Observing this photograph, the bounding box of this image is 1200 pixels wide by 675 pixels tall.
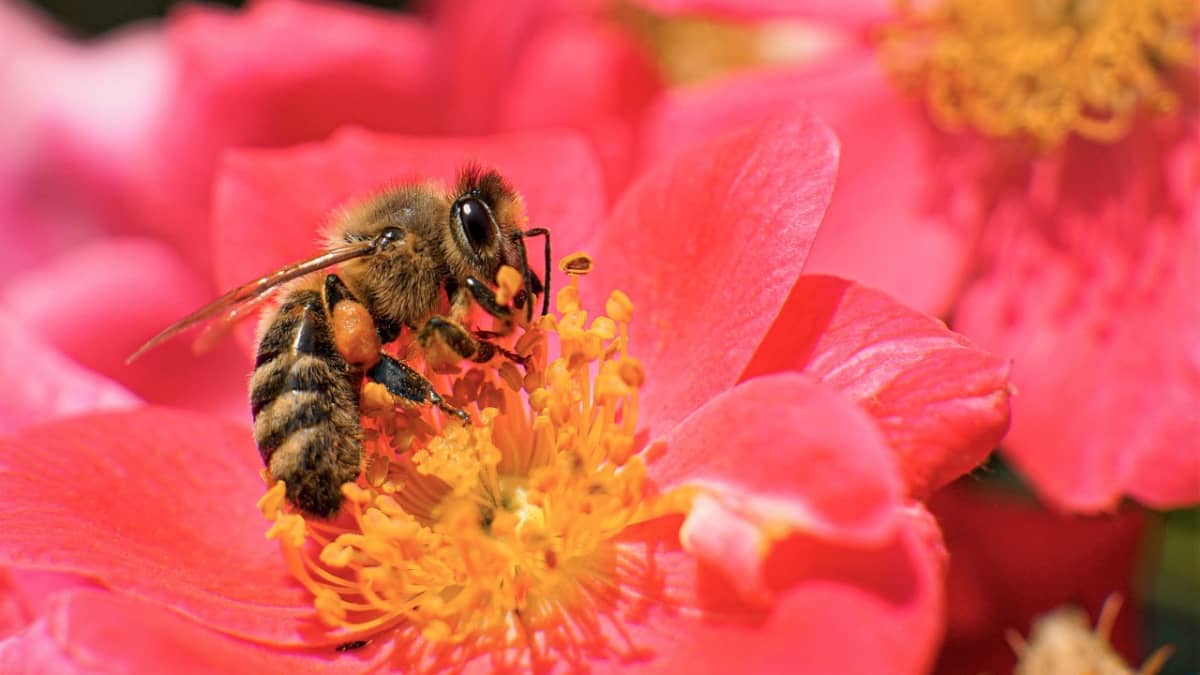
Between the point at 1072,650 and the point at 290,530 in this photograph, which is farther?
the point at 1072,650

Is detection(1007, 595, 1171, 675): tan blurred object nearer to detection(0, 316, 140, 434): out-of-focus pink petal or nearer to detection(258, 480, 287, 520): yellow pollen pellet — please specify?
detection(258, 480, 287, 520): yellow pollen pellet

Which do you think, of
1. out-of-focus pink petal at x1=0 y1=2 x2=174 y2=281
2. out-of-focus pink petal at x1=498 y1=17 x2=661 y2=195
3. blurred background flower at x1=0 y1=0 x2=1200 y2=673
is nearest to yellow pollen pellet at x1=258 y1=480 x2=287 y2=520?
blurred background flower at x1=0 y1=0 x2=1200 y2=673

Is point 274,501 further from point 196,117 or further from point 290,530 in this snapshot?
point 196,117

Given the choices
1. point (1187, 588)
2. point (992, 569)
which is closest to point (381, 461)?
point (992, 569)

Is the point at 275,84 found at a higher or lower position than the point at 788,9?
lower

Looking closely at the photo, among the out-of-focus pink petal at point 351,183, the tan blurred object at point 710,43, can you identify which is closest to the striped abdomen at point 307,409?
the out-of-focus pink petal at point 351,183

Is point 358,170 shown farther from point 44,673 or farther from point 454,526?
point 44,673

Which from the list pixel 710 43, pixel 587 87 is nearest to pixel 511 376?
pixel 587 87
